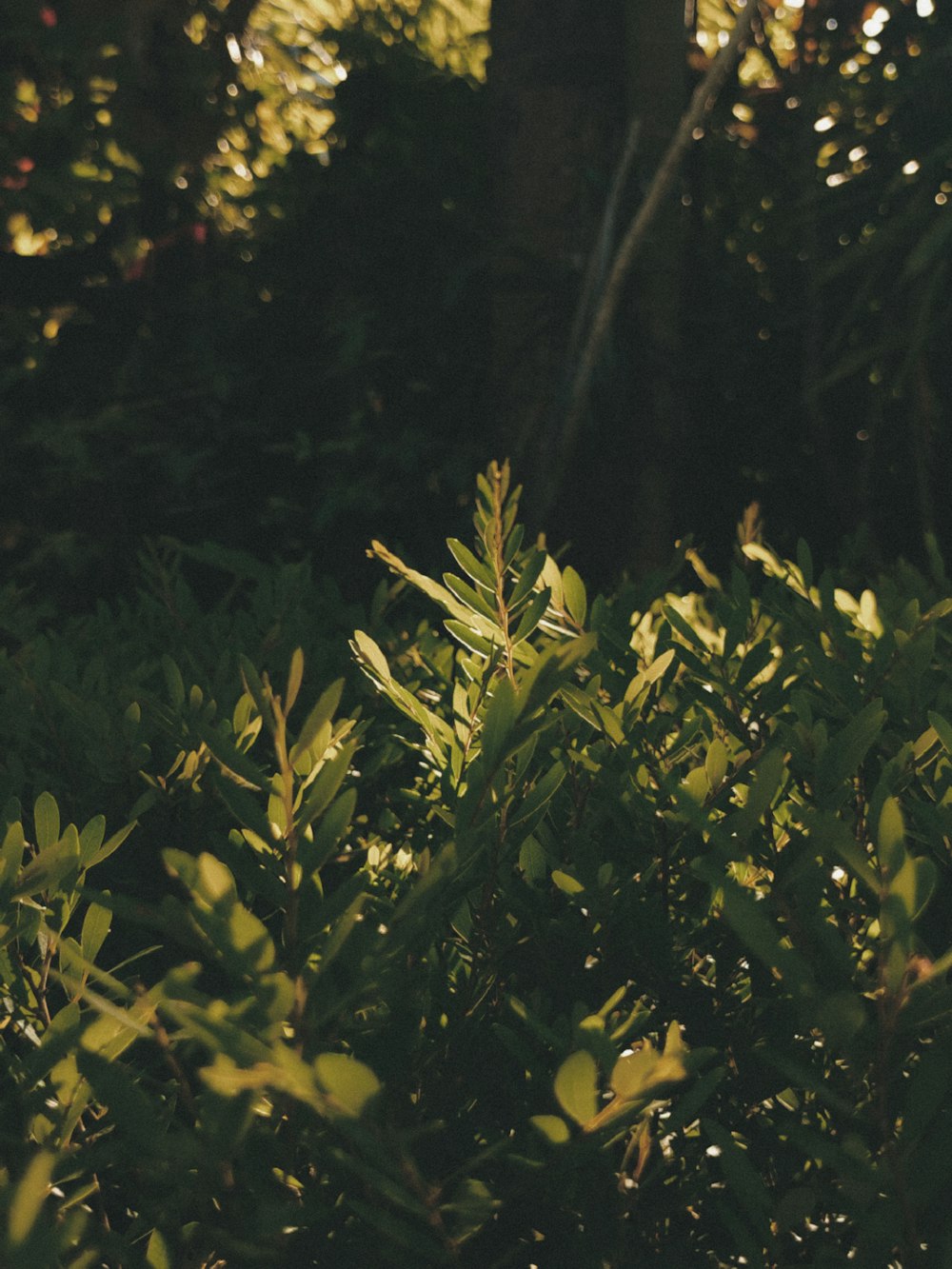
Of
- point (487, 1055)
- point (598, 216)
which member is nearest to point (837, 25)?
point (598, 216)

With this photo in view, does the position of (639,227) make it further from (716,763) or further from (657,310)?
(716,763)

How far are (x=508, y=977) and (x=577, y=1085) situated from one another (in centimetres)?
33

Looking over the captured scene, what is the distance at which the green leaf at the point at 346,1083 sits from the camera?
1.46 feet

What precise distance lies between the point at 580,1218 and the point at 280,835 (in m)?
0.28

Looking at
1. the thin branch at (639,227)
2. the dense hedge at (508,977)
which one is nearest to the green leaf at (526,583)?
the dense hedge at (508,977)

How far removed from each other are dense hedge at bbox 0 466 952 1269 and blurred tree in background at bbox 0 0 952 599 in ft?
7.24

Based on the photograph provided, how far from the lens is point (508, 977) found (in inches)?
31.8

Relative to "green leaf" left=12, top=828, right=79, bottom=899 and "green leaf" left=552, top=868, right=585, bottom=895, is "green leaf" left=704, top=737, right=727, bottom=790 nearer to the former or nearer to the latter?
"green leaf" left=552, top=868, right=585, bottom=895

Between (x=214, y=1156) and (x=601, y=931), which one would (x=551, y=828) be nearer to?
(x=601, y=931)

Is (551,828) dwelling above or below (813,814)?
below

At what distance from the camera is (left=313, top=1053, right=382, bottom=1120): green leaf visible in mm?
→ 444

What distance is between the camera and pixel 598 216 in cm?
335

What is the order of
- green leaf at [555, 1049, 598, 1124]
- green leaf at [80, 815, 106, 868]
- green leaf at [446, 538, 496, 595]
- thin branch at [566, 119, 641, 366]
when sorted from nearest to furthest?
1. green leaf at [555, 1049, 598, 1124]
2. green leaf at [80, 815, 106, 868]
3. green leaf at [446, 538, 496, 595]
4. thin branch at [566, 119, 641, 366]

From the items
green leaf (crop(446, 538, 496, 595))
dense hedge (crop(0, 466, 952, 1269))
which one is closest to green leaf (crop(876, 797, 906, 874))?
dense hedge (crop(0, 466, 952, 1269))
